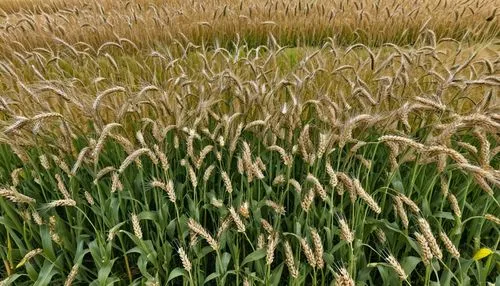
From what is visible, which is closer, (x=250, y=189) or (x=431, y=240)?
(x=431, y=240)

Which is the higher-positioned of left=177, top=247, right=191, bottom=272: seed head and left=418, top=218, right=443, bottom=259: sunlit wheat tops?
left=418, top=218, right=443, bottom=259: sunlit wheat tops

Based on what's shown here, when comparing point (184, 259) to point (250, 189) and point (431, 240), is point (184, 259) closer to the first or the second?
point (250, 189)

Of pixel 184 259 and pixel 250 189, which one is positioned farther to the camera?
pixel 250 189

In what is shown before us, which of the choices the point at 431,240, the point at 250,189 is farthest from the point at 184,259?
the point at 431,240

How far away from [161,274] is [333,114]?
3.49 feet

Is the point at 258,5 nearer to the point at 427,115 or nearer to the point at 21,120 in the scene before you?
the point at 427,115

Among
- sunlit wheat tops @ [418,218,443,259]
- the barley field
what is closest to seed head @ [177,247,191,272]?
the barley field

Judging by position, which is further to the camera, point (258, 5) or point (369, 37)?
point (258, 5)

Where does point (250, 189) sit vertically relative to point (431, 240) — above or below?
below

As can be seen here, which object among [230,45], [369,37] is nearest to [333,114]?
[369,37]

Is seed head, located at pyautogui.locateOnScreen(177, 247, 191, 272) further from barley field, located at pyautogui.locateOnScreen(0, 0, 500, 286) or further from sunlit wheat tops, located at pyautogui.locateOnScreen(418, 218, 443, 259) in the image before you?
sunlit wheat tops, located at pyautogui.locateOnScreen(418, 218, 443, 259)

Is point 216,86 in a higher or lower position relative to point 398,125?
higher

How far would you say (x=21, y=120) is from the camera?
1703mm

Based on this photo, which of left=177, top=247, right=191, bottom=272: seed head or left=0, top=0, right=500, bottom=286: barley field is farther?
left=0, top=0, right=500, bottom=286: barley field
